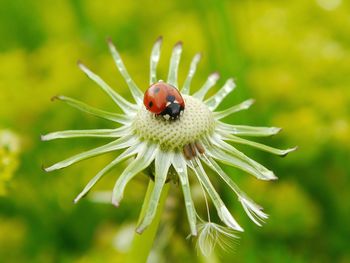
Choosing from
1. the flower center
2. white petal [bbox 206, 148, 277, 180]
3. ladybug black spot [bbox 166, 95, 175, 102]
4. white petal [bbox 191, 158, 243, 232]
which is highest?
ladybug black spot [bbox 166, 95, 175, 102]

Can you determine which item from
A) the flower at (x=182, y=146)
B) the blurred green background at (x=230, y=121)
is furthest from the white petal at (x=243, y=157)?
the blurred green background at (x=230, y=121)

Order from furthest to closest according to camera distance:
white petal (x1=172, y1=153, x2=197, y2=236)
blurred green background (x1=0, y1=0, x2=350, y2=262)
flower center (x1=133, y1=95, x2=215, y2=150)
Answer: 1. blurred green background (x1=0, y1=0, x2=350, y2=262)
2. flower center (x1=133, y1=95, x2=215, y2=150)
3. white petal (x1=172, y1=153, x2=197, y2=236)

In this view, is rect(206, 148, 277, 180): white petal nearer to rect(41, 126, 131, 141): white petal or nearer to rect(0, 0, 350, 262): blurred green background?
rect(41, 126, 131, 141): white petal

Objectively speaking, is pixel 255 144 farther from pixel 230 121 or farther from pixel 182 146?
pixel 230 121

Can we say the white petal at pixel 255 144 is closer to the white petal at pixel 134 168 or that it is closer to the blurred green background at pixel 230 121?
the white petal at pixel 134 168

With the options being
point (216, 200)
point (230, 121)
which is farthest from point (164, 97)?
point (230, 121)

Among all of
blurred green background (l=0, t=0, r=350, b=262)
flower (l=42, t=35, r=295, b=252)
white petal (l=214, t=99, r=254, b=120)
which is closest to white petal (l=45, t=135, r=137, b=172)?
flower (l=42, t=35, r=295, b=252)
